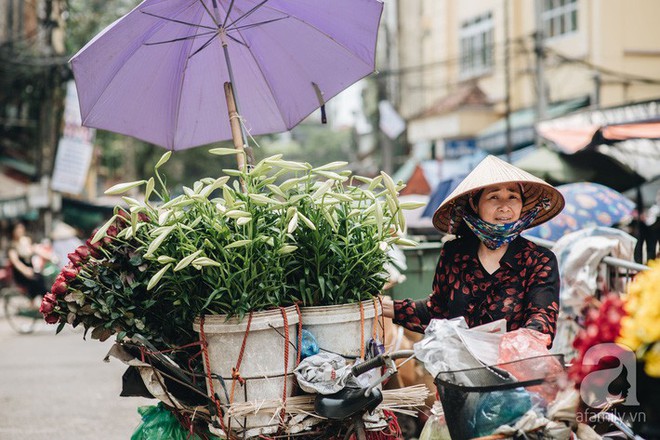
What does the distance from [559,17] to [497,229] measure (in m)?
19.5

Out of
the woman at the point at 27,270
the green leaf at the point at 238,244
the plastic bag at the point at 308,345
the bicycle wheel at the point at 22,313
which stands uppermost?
the green leaf at the point at 238,244

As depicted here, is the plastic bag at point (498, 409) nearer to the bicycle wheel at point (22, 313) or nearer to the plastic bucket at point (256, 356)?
the plastic bucket at point (256, 356)

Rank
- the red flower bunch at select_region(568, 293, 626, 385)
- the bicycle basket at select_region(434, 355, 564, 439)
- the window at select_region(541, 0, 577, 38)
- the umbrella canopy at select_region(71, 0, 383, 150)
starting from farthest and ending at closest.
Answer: the window at select_region(541, 0, 577, 38), the umbrella canopy at select_region(71, 0, 383, 150), the bicycle basket at select_region(434, 355, 564, 439), the red flower bunch at select_region(568, 293, 626, 385)

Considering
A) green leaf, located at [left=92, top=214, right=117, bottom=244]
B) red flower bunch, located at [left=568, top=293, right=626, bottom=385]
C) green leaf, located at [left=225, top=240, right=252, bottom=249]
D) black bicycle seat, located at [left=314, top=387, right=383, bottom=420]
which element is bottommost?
black bicycle seat, located at [left=314, top=387, right=383, bottom=420]

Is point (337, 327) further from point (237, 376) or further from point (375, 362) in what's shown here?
point (237, 376)

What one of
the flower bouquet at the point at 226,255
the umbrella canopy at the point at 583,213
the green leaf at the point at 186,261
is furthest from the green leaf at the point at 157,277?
the umbrella canopy at the point at 583,213

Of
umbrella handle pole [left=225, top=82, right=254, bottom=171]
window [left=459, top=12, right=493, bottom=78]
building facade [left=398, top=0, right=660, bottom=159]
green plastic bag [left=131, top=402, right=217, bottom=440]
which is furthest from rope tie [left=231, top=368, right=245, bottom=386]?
window [left=459, top=12, right=493, bottom=78]

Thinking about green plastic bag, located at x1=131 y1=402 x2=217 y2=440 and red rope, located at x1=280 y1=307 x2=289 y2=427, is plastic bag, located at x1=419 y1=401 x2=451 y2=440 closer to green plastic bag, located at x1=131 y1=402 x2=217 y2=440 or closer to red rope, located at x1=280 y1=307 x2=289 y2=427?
red rope, located at x1=280 y1=307 x2=289 y2=427

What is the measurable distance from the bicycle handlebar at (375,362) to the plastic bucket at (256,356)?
0.23 metres

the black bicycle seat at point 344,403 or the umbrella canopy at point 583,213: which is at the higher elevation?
the umbrella canopy at point 583,213

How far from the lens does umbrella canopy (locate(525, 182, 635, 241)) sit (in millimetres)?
6926

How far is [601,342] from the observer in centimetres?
201

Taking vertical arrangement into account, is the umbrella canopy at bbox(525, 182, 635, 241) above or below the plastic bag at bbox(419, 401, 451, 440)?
above

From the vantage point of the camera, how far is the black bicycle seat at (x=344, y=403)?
2695 millimetres
